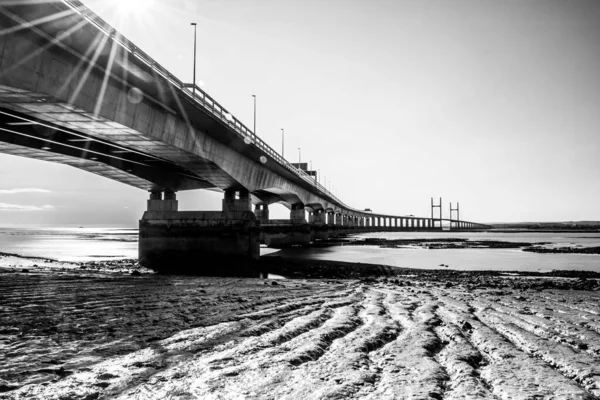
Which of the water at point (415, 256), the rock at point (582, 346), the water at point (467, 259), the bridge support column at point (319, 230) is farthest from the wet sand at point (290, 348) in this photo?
the bridge support column at point (319, 230)

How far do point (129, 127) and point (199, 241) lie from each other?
1080cm

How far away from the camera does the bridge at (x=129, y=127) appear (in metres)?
11.2

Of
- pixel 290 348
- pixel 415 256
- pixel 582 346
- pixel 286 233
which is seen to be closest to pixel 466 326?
pixel 582 346

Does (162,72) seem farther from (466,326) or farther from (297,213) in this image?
(297,213)

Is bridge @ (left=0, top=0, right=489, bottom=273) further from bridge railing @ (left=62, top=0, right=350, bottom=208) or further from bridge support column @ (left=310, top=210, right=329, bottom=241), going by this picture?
bridge support column @ (left=310, top=210, right=329, bottom=241)

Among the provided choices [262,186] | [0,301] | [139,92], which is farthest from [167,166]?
[0,301]

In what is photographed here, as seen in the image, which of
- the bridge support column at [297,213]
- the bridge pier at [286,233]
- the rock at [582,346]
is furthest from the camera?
the bridge support column at [297,213]

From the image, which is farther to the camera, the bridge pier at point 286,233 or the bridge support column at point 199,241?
the bridge pier at point 286,233

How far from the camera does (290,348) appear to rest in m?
5.03

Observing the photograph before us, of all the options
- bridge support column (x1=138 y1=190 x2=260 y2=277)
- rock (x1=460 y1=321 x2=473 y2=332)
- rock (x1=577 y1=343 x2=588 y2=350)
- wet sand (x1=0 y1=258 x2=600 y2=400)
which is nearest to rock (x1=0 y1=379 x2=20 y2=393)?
wet sand (x1=0 y1=258 x2=600 y2=400)

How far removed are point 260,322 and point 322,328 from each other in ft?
3.52

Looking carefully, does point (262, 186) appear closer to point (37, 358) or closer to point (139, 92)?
point (139, 92)

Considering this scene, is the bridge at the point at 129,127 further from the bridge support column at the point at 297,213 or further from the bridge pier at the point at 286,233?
the bridge support column at the point at 297,213

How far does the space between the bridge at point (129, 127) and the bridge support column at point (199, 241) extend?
65 millimetres
